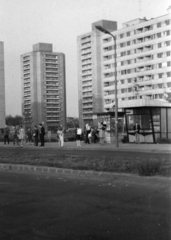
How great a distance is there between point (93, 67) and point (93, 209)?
412 feet

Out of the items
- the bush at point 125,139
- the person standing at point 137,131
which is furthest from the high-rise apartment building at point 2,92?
the person standing at point 137,131

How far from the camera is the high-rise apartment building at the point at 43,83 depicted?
15238 cm

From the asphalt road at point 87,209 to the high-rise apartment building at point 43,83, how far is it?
141 meters

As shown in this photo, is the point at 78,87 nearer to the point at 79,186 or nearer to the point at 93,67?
the point at 93,67

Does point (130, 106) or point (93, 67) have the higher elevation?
point (93, 67)

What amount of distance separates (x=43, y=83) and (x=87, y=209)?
150396mm

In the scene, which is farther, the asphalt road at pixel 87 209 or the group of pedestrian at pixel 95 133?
the group of pedestrian at pixel 95 133

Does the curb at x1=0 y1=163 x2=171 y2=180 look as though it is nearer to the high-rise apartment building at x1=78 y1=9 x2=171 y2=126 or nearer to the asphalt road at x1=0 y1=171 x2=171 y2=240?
the asphalt road at x1=0 y1=171 x2=171 y2=240

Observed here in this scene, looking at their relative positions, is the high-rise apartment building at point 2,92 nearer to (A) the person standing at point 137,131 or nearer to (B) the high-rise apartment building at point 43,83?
(B) the high-rise apartment building at point 43,83

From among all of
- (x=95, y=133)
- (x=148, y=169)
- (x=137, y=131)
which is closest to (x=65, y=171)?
(x=148, y=169)

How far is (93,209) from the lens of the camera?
7.18m

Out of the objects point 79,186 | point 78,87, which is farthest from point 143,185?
point 78,87

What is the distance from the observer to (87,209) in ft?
23.6

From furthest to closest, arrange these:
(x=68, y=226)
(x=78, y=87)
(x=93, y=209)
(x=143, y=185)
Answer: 1. (x=78, y=87)
2. (x=143, y=185)
3. (x=93, y=209)
4. (x=68, y=226)
